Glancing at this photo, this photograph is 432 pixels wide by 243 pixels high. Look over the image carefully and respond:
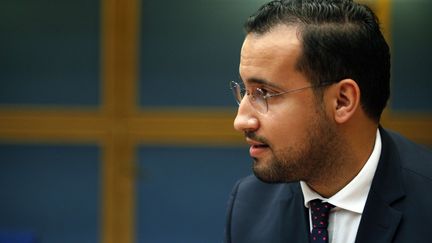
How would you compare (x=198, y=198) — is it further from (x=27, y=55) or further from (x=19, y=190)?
(x=27, y=55)

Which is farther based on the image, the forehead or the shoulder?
the shoulder

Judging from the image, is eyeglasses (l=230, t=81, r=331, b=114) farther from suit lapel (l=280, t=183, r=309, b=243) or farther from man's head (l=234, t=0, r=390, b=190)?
suit lapel (l=280, t=183, r=309, b=243)

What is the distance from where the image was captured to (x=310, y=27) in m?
1.46

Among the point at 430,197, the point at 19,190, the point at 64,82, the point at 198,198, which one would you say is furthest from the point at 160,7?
the point at 430,197

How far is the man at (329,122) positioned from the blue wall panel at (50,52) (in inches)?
86.9

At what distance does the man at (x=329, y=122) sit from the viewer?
146 cm

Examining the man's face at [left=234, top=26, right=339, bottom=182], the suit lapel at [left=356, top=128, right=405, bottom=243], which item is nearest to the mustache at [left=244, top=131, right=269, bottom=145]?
the man's face at [left=234, top=26, right=339, bottom=182]

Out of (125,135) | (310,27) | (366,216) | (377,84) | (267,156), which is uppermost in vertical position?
(310,27)

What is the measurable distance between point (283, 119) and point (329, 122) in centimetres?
12

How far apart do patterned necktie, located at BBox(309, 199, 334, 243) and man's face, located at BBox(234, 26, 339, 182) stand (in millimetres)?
78

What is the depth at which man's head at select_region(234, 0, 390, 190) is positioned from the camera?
1460mm

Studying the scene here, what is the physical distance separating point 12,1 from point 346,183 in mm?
2770

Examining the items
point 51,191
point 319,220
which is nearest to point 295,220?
point 319,220

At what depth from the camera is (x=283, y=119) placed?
1.49 metres
